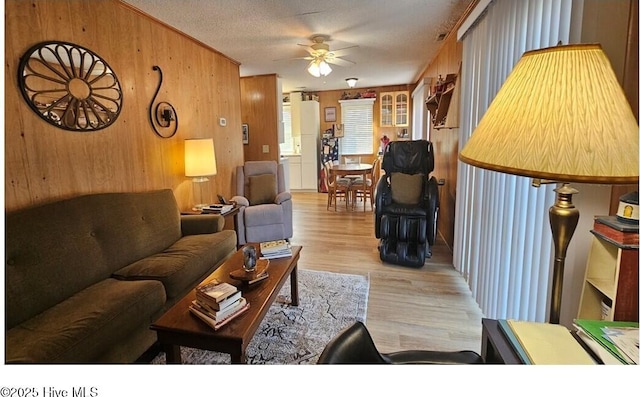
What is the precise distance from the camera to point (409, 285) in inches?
104

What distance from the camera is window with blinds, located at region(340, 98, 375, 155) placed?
7.05 m

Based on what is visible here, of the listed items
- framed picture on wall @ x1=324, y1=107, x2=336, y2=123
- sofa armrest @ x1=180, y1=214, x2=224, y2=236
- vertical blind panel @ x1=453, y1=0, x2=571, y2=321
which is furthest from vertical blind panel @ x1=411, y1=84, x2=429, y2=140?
sofa armrest @ x1=180, y1=214, x2=224, y2=236

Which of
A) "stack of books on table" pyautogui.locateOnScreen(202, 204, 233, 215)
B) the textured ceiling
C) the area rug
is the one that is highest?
the textured ceiling

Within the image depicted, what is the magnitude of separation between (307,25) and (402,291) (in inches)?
98.9

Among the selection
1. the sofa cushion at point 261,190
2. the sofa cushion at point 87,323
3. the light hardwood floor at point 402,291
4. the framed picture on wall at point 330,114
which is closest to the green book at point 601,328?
the light hardwood floor at point 402,291

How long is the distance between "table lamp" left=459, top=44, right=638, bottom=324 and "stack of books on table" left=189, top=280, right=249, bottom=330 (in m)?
1.11

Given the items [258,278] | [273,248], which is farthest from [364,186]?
[258,278]

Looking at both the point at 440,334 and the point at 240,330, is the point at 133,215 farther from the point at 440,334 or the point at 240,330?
the point at 440,334

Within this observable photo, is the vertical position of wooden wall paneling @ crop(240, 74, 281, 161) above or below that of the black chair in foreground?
above

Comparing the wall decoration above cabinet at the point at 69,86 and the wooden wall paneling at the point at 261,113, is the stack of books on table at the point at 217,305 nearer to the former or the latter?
the wall decoration above cabinet at the point at 69,86

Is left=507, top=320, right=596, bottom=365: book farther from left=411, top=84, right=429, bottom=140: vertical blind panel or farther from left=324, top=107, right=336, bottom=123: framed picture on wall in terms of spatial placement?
left=324, top=107, right=336, bottom=123: framed picture on wall

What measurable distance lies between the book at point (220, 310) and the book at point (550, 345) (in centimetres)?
106
